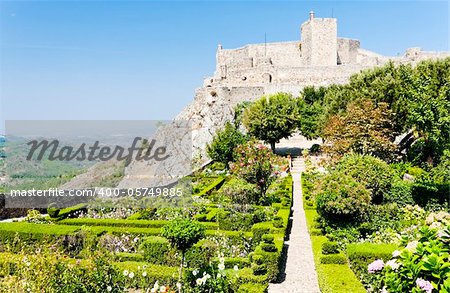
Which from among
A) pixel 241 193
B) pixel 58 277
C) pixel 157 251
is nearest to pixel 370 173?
pixel 241 193

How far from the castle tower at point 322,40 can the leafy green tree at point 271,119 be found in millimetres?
17216

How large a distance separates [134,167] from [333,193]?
35.1 ft

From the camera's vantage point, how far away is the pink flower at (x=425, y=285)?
3.33 m

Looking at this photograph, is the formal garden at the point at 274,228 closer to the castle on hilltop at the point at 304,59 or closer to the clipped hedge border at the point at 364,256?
the clipped hedge border at the point at 364,256

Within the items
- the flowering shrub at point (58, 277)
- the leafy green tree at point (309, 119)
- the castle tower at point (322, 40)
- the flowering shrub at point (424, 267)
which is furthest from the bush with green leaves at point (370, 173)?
the castle tower at point (322, 40)

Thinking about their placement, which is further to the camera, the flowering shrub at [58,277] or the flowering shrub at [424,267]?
the flowering shrub at [58,277]

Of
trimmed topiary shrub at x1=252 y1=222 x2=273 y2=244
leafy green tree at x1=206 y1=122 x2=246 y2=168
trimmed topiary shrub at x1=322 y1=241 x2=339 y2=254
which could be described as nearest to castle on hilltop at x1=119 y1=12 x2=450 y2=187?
leafy green tree at x1=206 y1=122 x2=246 y2=168

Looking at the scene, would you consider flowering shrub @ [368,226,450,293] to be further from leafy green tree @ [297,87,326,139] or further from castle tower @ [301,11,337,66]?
castle tower @ [301,11,337,66]

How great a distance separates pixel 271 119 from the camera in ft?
97.0

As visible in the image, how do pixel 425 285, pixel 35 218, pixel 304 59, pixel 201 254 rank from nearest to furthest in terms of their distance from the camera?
pixel 425 285 → pixel 201 254 → pixel 35 218 → pixel 304 59

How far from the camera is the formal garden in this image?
22.0ft

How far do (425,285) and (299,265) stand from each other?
671 cm

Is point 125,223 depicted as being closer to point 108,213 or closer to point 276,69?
point 108,213

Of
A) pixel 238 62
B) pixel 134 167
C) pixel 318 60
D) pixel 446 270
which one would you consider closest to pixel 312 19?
pixel 318 60
